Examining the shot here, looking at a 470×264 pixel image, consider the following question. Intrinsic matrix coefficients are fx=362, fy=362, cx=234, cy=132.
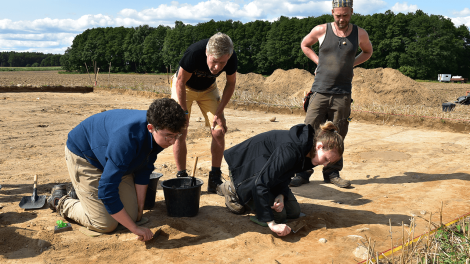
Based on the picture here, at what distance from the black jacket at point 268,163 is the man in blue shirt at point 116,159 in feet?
2.65

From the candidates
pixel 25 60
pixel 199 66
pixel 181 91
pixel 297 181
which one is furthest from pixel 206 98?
pixel 25 60

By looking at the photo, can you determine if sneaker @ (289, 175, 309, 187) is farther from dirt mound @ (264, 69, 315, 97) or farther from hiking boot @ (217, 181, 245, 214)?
dirt mound @ (264, 69, 315, 97)

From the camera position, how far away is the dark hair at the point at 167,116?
8.16ft

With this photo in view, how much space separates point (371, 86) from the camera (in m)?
13.2

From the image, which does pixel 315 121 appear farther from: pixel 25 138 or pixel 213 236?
pixel 25 138

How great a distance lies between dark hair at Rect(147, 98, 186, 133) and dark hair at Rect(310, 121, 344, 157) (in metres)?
1.16

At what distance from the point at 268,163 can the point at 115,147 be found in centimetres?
124

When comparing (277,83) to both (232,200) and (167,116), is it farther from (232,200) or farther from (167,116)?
(167,116)

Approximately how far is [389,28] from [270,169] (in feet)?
149

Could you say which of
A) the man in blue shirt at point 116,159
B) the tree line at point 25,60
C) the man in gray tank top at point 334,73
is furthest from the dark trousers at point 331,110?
the tree line at point 25,60

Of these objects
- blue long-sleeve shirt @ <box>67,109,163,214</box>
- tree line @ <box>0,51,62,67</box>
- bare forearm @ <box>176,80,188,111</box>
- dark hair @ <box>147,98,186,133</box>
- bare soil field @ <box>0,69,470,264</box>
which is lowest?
bare soil field @ <box>0,69,470,264</box>

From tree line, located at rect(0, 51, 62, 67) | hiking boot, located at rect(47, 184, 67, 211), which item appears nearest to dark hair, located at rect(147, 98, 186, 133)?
hiking boot, located at rect(47, 184, 67, 211)

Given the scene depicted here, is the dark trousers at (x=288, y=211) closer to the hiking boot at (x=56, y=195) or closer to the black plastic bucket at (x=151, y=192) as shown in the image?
the black plastic bucket at (x=151, y=192)

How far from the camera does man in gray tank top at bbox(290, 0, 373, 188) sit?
14.3ft
